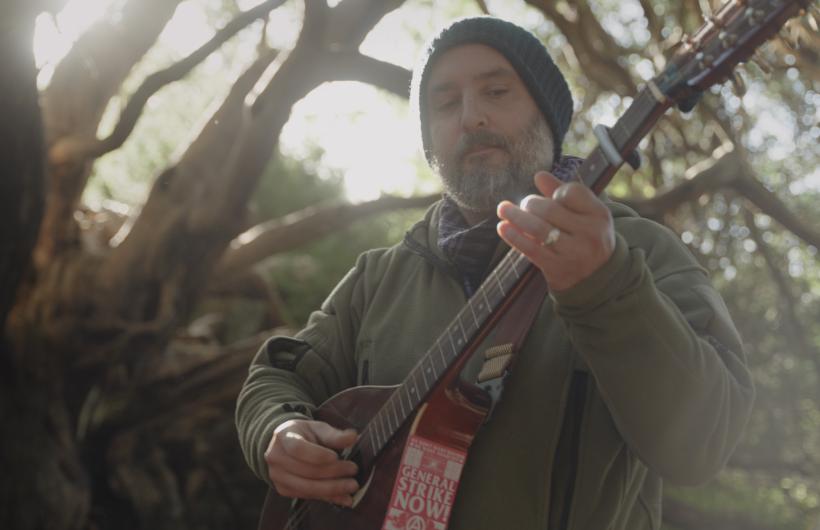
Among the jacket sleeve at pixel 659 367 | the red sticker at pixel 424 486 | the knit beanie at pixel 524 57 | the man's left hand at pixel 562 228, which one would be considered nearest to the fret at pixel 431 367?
the red sticker at pixel 424 486

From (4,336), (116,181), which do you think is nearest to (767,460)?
(4,336)

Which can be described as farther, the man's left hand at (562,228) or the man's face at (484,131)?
the man's face at (484,131)

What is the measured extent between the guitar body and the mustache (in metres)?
0.56

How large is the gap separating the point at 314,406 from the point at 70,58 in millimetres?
4394

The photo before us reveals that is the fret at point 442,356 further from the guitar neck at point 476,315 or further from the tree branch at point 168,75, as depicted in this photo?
the tree branch at point 168,75

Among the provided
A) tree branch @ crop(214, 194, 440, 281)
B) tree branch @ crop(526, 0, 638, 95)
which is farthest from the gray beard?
tree branch @ crop(526, 0, 638, 95)

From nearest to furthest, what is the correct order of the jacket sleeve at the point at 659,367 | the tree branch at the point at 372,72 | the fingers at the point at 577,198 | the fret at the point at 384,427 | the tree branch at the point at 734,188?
the fingers at the point at 577,198 → the jacket sleeve at the point at 659,367 → the fret at the point at 384,427 → the tree branch at the point at 372,72 → the tree branch at the point at 734,188

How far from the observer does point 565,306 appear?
1.40 m

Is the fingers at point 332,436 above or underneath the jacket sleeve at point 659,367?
underneath

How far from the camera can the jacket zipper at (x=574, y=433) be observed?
164cm

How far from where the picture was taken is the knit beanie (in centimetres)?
210

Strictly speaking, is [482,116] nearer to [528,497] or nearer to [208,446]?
[528,497]

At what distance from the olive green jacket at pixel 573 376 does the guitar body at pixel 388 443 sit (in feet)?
0.18

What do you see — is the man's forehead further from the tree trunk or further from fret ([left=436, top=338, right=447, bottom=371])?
the tree trunk
